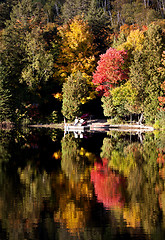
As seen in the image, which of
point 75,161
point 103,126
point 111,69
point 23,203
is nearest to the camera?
point 23,203

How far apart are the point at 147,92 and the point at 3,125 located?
1578 centimetres

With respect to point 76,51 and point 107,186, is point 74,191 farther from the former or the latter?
point 76,51

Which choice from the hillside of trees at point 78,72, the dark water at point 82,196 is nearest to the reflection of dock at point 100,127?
the hillside of trees at point 78,72

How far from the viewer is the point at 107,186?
12.0 m

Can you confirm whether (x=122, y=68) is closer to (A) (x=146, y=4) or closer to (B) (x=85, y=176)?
(B) (x=85, y=176)

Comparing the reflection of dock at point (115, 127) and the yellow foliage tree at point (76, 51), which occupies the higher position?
the yellow foliage tree at point (76, 51)

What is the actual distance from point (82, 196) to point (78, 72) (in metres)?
32.8

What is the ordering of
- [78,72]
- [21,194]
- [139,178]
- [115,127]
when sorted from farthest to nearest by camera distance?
[78,72] → [115,127] → [139,178] → [21,194]

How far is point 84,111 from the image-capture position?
4756cm

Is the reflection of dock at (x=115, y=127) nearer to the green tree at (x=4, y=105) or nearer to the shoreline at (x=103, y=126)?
the shoreline at (x=103, y=126)

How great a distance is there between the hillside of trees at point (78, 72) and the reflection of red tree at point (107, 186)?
77.5 ft

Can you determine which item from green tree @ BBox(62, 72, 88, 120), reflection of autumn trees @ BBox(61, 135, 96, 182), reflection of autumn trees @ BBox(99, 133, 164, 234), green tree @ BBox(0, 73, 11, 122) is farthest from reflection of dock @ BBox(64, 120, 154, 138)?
reflection of autumn trees @ BBox(61, 135, 96, 182)

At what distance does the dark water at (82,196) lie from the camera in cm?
805

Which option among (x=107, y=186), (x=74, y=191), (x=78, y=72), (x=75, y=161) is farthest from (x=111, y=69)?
(x=74, y=191)
